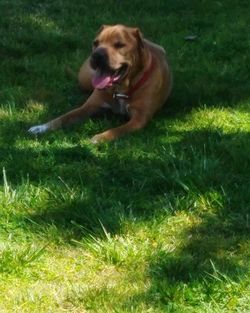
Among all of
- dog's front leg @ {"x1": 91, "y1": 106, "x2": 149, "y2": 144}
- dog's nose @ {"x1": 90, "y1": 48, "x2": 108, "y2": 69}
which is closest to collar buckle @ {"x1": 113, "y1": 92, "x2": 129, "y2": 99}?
dog's front leg @ {"x1": 91, "y1": 106, "x2": 149, "y2": 144}

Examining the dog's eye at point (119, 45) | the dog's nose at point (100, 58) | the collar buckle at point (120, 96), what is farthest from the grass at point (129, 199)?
the dog's eye at point (119, 45)

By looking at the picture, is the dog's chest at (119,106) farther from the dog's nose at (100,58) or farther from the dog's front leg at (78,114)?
the dog's nose at (100,58)

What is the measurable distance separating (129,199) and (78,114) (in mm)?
1474

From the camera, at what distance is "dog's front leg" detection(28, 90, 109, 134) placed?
527 centimetres

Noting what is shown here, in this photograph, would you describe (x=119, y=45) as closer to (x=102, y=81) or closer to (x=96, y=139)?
(x=102, y=81)

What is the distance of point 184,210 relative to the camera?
4.06 meters

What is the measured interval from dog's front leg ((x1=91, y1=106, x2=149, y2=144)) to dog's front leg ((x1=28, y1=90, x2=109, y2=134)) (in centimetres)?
30

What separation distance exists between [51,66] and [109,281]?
139 inches

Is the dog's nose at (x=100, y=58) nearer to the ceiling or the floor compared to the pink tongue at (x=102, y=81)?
nearer to the ceiling

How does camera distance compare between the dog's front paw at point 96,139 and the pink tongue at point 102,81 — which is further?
the pink tongue at point 102,81

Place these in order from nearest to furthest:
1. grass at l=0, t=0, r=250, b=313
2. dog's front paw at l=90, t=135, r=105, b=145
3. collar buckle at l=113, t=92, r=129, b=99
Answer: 1. grass at l=0, t=0, r=250, b=313
2. dog's front paw at l=90, t=135, r=105, b=145
3. collar buckle at l=113, t=92, r=129, b=99

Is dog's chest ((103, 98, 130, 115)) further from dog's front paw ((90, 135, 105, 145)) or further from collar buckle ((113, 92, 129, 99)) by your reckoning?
A: dog's front paw ((90, 135, 105, 145))

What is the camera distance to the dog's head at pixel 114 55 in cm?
521

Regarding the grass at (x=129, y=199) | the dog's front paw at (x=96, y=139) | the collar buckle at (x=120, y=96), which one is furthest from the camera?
the collar buckle at (x=120, y=96)
